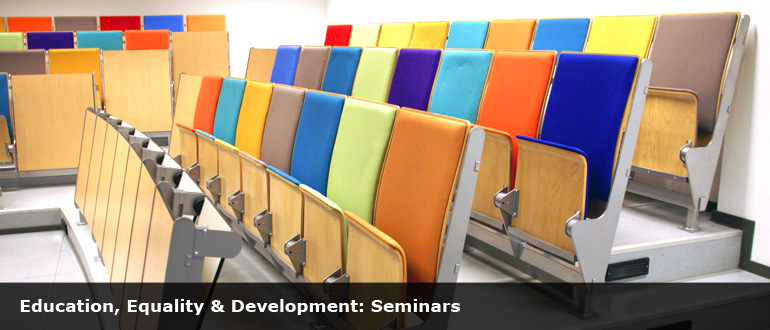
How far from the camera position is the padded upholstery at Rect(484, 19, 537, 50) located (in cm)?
105

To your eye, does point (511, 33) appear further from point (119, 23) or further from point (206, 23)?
point (119, 23)

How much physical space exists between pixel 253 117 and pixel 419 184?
0.45 metres

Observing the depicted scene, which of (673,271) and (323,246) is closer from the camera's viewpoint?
(323,246)

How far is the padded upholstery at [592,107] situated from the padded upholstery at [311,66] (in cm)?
52

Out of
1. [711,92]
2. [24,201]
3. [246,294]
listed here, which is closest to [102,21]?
[24,201]

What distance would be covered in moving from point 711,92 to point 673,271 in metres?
0.25

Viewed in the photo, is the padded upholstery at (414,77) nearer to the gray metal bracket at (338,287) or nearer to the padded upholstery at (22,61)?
the gray metal bracket at (338,287)

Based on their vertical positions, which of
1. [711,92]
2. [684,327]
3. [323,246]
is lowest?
[684,327]

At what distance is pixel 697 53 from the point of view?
0.82 m

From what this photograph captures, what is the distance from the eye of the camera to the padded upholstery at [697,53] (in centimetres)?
79

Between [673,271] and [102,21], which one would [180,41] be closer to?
[102,21]

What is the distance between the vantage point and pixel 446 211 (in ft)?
1.51

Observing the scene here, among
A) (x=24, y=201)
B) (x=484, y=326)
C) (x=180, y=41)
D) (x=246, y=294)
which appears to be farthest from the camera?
(x=180, y=41)

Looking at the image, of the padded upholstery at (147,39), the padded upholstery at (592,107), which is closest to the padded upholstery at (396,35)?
the padded upholstery at (592,107)
